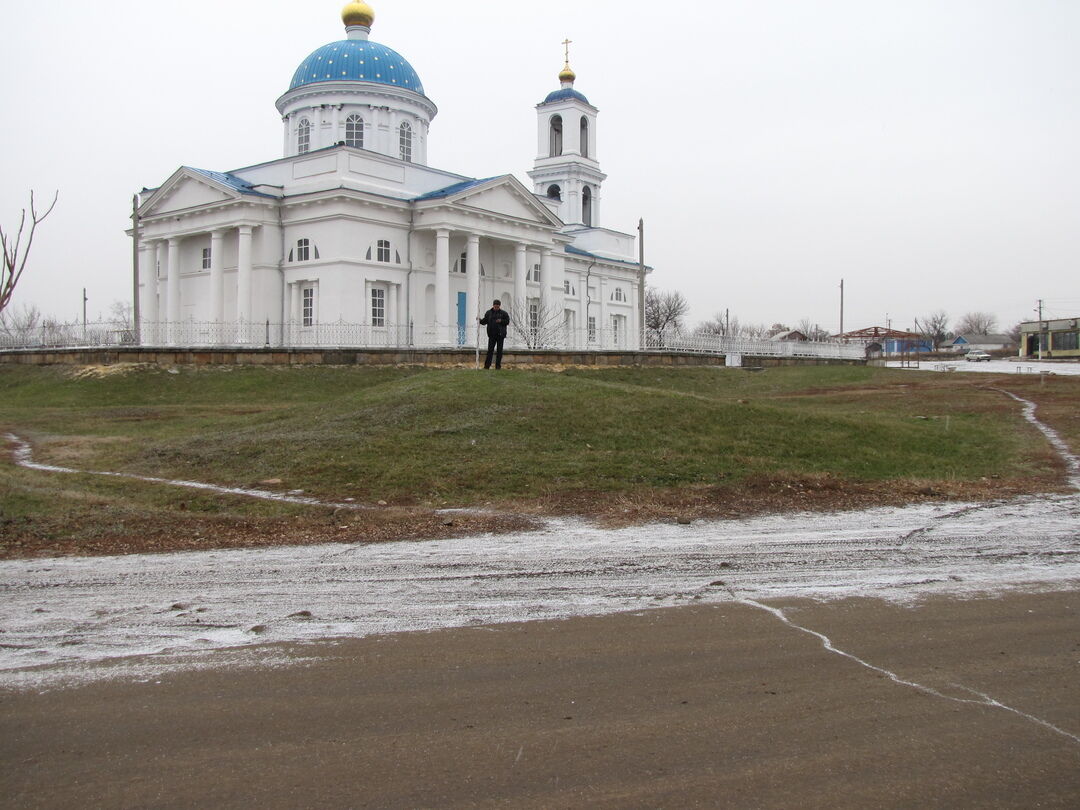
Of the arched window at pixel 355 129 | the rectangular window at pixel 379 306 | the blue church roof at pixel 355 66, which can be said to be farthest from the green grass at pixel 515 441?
the blue church roof at pixel 355 66

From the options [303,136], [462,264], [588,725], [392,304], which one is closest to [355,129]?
[303,136]

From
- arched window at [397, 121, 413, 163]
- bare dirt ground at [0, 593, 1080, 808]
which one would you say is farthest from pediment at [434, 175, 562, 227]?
bare dirt ground at [0, 593, 1080, 808]

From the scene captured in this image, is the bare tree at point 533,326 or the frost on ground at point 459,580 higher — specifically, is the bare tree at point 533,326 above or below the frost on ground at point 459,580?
above

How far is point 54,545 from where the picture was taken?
28.1 ft

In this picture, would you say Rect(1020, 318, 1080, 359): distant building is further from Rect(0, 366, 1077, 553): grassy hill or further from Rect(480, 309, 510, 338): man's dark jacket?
Rect(480, 309, 510, 338): man's dark jacket

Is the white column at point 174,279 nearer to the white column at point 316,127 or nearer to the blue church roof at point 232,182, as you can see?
the blue church roof at point 232,182

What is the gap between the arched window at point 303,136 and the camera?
43.1 m

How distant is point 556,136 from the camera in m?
56.1

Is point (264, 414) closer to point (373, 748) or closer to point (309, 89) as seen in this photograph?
point (373, 748)

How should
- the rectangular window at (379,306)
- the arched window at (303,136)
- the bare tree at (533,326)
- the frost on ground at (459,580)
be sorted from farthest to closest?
the arched window at (303,136)
the rectangular window at (379,306)
the bare tree at (533,326)
the frost on ground at (459,580)

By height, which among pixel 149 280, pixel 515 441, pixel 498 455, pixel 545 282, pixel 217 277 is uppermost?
pixel 545 282

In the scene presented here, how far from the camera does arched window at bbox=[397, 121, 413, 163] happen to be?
1715 inches

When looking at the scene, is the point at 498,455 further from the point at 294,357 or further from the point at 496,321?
the point at 294,357

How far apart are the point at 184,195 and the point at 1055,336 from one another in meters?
83.0
